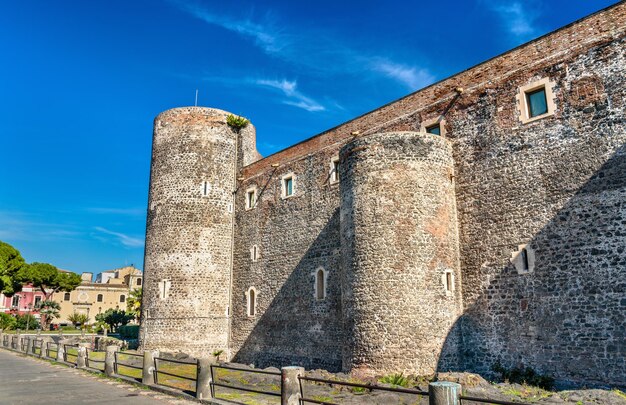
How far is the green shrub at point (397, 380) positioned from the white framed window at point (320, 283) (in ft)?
18.6

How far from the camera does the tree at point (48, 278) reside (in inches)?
1943

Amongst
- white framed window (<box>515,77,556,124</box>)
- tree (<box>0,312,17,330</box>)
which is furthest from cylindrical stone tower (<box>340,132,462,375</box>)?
tree (<box>0,312,17,330</box>)

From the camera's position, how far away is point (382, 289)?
46.6 feet

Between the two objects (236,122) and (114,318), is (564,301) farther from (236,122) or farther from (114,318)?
(114,318)

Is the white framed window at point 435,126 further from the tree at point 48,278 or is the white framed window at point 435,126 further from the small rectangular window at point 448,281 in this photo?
the tree at point 48,278

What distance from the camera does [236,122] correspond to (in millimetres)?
25109

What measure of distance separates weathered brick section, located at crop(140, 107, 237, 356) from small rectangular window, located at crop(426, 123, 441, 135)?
1125cm

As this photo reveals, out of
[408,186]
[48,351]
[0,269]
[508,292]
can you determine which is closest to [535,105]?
[408,186]

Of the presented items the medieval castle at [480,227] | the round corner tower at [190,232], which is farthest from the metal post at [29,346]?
the medieval castle at [480,227]

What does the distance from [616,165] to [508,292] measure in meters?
4.29

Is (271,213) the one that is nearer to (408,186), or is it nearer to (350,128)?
(350,128)

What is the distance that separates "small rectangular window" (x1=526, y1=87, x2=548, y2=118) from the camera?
1416 centimetres

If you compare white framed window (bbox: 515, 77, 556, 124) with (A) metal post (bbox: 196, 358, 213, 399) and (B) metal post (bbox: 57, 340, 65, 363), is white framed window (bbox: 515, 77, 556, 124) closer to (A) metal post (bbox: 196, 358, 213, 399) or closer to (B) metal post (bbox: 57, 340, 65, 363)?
(A) metal post (bbox: 196, 358, 213, 399)

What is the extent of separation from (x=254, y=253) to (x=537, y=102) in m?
13.5
